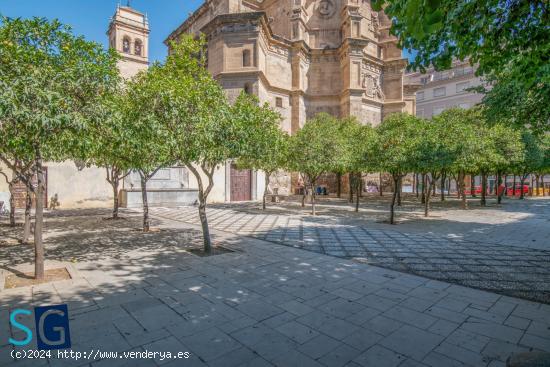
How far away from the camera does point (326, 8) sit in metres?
34.7

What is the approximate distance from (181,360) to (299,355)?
1156 mm

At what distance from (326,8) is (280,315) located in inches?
1503

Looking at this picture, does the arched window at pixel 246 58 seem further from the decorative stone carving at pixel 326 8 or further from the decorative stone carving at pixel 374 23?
the decorative stone carving at pixel 374 23

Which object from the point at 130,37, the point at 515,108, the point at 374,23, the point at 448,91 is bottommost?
the point at 515,108

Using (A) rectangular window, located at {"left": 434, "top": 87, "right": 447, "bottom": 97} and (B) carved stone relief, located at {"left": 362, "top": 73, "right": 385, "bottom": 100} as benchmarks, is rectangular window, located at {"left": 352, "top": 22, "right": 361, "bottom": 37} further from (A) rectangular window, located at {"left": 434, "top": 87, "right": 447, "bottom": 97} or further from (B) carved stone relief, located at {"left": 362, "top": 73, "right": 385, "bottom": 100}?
(A) rectangular window, located at {"left": 434, "top": 87, "right": 447, "bottom": 97}

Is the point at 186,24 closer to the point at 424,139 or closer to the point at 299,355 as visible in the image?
the point at 424,139

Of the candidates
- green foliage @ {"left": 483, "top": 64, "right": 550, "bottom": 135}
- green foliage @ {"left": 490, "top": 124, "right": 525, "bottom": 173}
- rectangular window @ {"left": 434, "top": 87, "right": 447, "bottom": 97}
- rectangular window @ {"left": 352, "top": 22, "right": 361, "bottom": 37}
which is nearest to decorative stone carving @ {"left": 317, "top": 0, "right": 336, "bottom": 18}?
rectangular window @ {"left": 352, "top": 22, "right": 361, "bottom": 37}

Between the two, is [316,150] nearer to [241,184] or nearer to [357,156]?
[357,156]

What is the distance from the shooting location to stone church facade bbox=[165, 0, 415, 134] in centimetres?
2664

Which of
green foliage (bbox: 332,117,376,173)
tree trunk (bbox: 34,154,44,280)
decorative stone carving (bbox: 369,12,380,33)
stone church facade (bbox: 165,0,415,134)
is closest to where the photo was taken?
tree trunk (bbox: 34,154,44,280)

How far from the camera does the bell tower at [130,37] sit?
38.3m

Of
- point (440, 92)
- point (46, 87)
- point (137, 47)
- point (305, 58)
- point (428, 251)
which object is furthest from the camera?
point (440, 92)

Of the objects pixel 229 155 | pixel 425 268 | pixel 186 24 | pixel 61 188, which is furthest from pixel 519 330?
pixel 186 24

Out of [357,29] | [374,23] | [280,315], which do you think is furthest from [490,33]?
[374,23]
